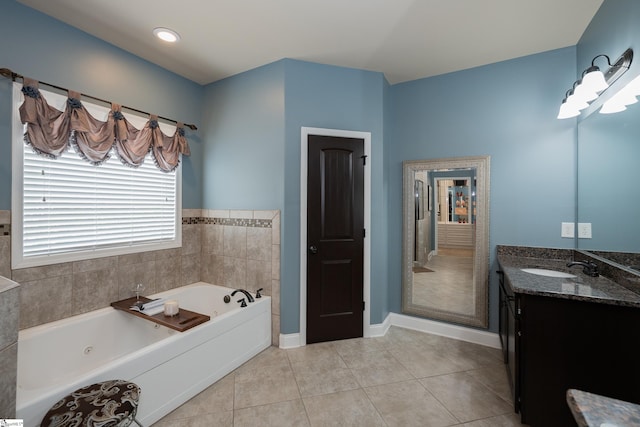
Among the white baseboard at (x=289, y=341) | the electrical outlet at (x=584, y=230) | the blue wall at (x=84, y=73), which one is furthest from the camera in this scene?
the white baseboard at (x=289, y=341)

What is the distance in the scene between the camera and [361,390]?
1.99 m

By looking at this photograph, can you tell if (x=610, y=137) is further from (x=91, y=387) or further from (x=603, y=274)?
(x=91, y=387)

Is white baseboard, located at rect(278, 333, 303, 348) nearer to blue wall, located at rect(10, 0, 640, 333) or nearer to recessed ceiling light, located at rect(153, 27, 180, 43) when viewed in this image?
blue wall, located at rect(10, 0, 640, 333)

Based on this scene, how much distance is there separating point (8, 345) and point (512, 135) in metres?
3.70

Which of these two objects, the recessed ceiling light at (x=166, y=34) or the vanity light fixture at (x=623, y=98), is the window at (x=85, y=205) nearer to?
the recessed ceiling light at (x=166, y=34)

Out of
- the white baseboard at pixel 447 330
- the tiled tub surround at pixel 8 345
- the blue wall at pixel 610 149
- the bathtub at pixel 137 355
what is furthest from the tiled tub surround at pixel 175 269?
the blue wall at pixel 610 149

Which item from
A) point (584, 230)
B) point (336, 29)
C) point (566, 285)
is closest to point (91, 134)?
point (336, 29)

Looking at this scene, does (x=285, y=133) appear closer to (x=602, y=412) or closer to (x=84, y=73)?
(x=84, y=73)

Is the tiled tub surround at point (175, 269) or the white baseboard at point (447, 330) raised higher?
the tiled tub surround at point (175, 269)

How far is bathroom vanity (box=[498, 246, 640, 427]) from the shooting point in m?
1.38

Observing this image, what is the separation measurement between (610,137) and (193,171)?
374cm

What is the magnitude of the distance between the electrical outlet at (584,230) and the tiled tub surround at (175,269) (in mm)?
2642

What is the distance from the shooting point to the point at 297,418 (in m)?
1.72

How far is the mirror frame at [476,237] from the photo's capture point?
267 centimetres
